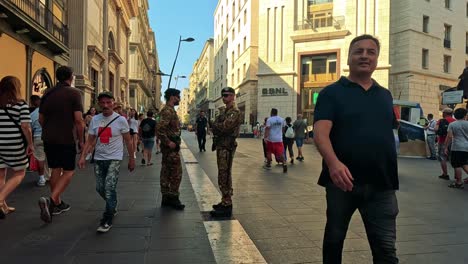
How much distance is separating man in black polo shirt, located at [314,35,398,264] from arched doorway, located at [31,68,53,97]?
15401 mm

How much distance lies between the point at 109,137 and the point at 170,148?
3.93 feet

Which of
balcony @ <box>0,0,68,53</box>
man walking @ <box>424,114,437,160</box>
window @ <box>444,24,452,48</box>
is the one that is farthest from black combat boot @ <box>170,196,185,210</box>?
window @ <box>444,24,452,48</box>

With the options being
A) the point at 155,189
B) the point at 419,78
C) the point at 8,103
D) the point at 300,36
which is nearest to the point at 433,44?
the point at 419,78

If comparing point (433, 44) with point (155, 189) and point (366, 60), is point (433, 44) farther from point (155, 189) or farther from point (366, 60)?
point (366, 60)

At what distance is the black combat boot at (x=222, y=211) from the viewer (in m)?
5.40

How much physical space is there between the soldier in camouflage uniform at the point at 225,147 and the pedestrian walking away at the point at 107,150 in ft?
4.19

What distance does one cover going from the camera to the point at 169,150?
590cm

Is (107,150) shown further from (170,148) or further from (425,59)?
(425,59)

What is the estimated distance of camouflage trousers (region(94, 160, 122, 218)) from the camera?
4723mm

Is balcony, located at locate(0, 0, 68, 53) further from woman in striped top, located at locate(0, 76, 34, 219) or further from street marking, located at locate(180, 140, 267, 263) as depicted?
street marking, located at locate(180, 140, 267, 263)

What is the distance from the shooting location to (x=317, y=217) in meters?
5.50

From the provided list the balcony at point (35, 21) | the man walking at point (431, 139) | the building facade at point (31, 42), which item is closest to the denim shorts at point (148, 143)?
the building facade at point (31, 42)

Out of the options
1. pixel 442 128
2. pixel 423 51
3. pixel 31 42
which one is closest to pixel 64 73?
pixel 442 128

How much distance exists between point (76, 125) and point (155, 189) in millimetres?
2746
